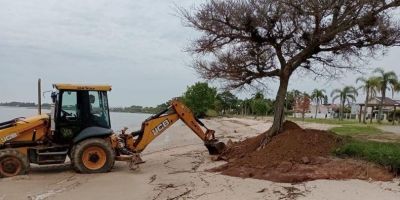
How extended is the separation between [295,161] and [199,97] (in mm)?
101087

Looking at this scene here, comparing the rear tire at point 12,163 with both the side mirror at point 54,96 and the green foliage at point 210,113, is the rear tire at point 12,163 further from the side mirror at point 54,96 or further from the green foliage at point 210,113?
the green foliage at point 210,113

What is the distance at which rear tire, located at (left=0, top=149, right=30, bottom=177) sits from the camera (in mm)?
14070

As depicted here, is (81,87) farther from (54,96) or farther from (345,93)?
(345,93)

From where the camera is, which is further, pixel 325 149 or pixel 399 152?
pixel 325 149

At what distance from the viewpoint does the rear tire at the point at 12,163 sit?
14.1m

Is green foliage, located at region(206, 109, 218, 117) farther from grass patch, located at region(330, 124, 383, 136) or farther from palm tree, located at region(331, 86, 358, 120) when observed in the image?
grass patch, located at region(330, 124, 383, 136)

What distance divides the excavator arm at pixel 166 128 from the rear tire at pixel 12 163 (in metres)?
3.34

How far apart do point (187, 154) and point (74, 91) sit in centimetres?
647

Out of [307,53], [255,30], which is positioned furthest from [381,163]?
[255,30]

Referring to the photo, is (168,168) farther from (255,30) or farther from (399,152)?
(399,152)

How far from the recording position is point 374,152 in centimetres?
1303

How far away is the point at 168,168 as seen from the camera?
631 inches

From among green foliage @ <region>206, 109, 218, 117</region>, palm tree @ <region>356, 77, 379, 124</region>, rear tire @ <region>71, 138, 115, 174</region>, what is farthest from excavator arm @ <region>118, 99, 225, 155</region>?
green foliage @ <region>206, 109, 218, 117</region>

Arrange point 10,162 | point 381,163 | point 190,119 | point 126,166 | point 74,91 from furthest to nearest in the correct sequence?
point 190,119
point 126,166
point 74,91
point 10,162
point 381,163
